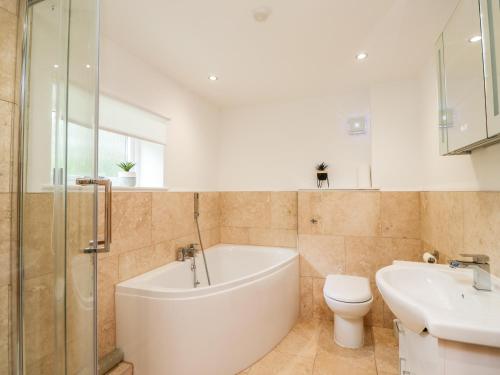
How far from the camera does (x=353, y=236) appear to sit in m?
2.50

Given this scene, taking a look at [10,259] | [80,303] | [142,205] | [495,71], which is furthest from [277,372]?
[495,71]

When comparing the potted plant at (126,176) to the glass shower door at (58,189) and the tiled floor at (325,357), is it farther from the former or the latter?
the tiled floor at (325,357)

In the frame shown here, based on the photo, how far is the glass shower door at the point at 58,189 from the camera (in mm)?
1031

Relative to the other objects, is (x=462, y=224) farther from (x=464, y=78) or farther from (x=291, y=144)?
(x=291, y=144)

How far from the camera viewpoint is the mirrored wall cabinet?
3.10 ft

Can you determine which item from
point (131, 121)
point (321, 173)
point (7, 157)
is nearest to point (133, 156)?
point (131, 121)

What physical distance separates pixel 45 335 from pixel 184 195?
61.5 inches

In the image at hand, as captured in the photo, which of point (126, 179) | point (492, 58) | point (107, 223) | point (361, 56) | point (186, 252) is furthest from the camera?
point (186, 252)

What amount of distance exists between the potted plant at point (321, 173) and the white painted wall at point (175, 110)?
4.24 feet

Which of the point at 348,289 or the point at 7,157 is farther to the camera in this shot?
the point at 348,289

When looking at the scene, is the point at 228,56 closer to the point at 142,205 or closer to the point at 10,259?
the point at 142,205

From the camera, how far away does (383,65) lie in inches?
86.4

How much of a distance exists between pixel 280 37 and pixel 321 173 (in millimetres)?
1506

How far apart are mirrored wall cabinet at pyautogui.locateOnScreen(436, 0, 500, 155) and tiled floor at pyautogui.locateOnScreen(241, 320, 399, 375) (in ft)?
5.30
